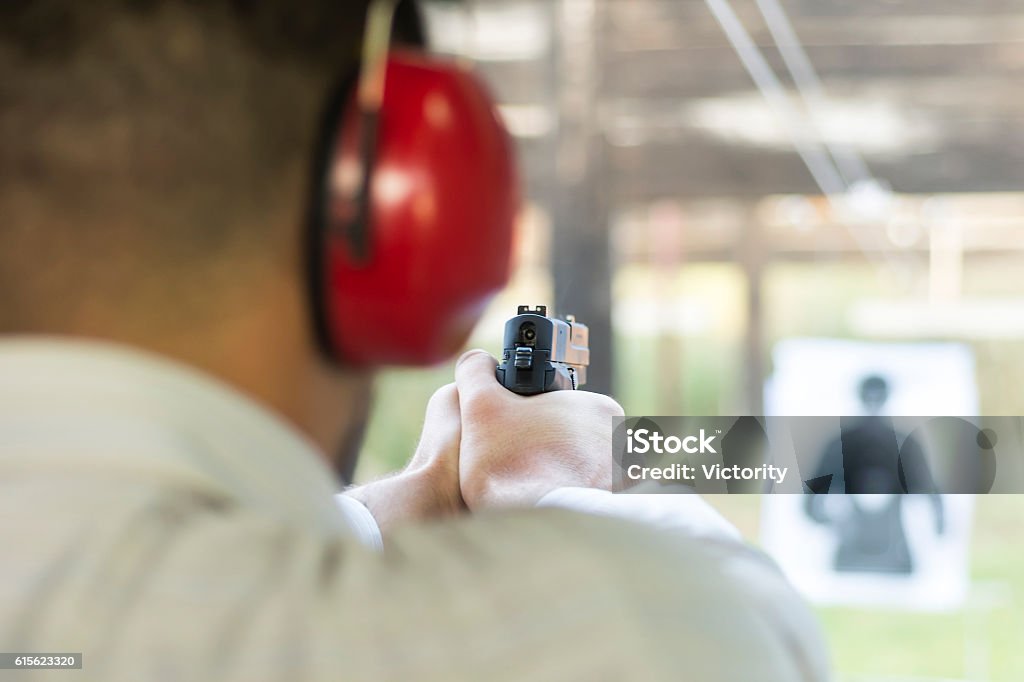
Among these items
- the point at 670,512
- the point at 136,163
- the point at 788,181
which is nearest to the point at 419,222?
the point at 136,163

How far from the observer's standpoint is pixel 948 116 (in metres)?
4.52

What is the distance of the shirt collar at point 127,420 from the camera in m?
0.39

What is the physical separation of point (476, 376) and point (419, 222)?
437 millimetres

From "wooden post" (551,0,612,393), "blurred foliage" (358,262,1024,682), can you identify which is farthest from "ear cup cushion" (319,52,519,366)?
"blurred foliage" (358,262,1024,682)

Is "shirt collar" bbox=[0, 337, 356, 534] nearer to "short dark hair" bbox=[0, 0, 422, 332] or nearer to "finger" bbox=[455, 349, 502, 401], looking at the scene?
"short dark hair" bbox=[0, 0, 422, 332]

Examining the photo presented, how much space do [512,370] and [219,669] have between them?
503 millimetres

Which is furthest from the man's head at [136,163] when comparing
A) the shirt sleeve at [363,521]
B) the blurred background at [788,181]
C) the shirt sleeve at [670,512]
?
the blurred background at [788,181]

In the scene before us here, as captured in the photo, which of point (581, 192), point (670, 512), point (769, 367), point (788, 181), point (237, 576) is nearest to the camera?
point (237, 576)

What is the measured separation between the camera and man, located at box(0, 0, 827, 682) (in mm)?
386

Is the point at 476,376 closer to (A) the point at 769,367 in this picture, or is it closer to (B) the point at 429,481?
(B) the point at 429,481

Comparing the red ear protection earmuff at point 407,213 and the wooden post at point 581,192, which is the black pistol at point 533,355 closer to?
the red ear protection earmuff at point 407,213

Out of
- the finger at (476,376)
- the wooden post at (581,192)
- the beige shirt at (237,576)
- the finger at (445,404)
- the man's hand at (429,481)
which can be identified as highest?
the wooden post at (581,192)

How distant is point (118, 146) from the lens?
0.42m

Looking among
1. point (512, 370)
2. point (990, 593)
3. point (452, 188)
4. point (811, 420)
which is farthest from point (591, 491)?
point (990, 593)
